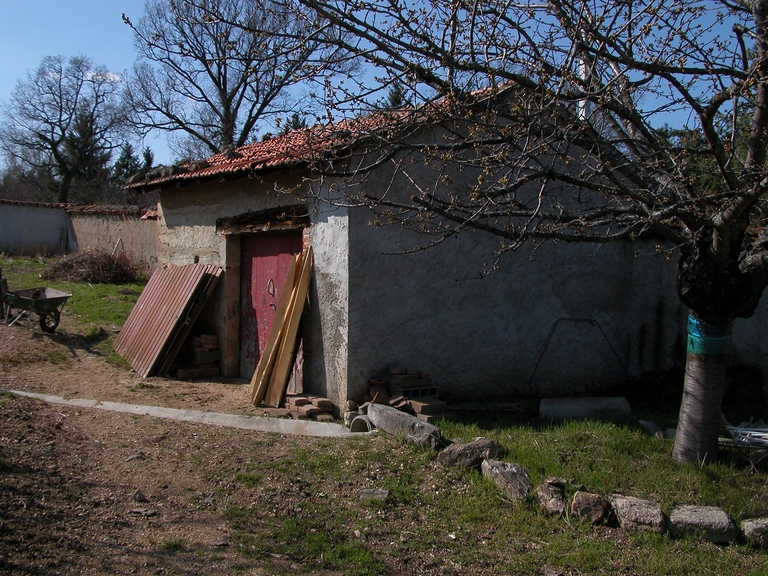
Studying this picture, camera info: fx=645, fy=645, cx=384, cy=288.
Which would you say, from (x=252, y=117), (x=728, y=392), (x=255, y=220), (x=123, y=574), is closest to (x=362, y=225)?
(x=255, y=220)

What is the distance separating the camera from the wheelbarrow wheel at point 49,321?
1039 centimetres

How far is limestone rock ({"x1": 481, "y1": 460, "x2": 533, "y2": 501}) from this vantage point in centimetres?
479

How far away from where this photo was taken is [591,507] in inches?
177

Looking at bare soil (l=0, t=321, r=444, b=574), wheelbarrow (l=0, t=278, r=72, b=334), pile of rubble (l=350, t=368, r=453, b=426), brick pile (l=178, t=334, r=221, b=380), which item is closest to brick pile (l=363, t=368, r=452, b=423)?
pile of rubble (l=350, t=368, r=453, b=426)

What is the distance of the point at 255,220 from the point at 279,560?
18.1 feet

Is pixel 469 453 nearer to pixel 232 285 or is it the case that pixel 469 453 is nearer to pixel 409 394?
pixel 409 394

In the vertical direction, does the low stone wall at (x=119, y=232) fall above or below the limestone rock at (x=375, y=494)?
above

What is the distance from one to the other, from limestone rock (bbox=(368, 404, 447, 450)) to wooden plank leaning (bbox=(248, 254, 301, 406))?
1600 mm

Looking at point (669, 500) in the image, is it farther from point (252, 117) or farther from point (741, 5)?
point (252, 117)

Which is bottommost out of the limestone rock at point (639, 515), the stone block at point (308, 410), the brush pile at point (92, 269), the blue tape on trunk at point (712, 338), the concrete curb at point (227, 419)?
the limestone rock at point (639, 515)

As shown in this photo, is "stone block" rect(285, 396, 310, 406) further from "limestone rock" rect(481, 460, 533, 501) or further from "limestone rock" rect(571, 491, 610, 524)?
"limestone rock" rect(571, 491, 610, 524)

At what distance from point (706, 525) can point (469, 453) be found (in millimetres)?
1786

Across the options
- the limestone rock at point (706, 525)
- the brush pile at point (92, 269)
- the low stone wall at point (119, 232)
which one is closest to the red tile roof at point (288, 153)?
the limestone rock at point (706, 525)

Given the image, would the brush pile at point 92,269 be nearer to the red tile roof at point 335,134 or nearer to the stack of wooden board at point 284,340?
the red tile roof at point 335,134
